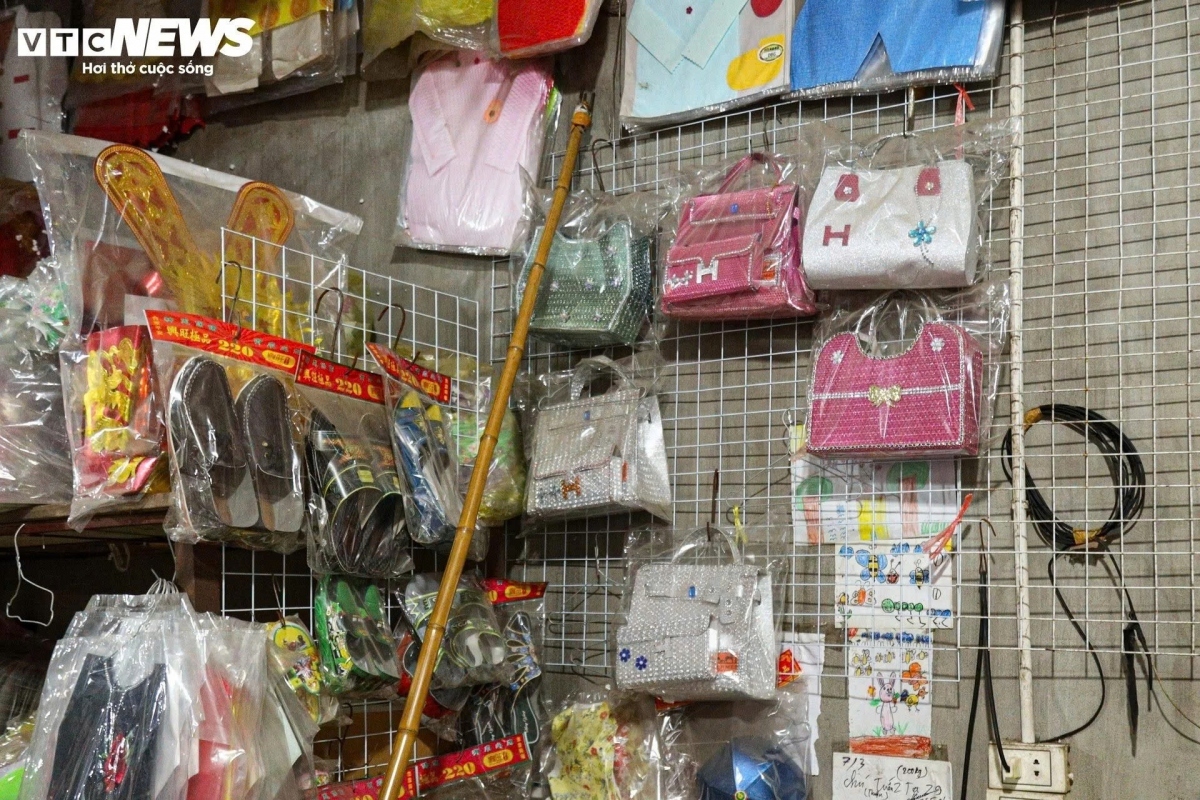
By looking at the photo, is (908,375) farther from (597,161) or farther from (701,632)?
(597,161)

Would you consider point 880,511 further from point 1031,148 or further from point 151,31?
point 151,31

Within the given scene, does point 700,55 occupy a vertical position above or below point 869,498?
above

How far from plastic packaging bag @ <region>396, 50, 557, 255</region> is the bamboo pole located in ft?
0.41

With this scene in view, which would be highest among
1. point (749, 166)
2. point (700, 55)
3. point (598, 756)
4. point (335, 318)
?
point (700, 55)

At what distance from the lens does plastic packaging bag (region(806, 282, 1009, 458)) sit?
185 cm

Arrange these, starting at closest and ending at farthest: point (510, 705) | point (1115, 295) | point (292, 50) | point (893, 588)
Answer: point (1115, 295)
point (893, 588)
point (510, 705)
point (292, 50)

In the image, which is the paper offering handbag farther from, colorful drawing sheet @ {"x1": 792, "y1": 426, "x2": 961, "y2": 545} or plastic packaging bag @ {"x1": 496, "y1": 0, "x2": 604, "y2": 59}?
plastic packaging bag @ {"x1": 496, "y1": 0, "x2": 604, "y2": 59}

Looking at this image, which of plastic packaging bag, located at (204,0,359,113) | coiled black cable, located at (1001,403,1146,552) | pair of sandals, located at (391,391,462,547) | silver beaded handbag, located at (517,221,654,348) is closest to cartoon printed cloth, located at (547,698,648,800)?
pair of sandals, located at (391,391,462,547)

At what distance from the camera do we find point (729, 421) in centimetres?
225

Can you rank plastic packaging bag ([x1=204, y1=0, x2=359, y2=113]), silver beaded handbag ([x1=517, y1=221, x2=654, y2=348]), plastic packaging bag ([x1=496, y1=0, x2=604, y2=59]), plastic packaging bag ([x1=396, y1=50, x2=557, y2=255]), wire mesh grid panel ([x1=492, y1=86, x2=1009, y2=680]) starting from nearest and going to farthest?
wire mesh grid panel ([x1=492, y1=86, x2=1009, y2=680]) → silver beaded handbag ([x1=517, y1=221, x2=654, y2=348]) → plastic packaging bag ([x1=496, y1=0, x2=604, y2=59]) → plastic packaging bag ([x1=396, y1=50, x2=557, y2=255]) → plastic packaging bag ([x1=204, y1=0, x2=359, y2=113])

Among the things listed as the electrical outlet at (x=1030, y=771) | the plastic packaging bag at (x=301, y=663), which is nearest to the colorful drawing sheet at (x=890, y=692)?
the electrical outlet at (x=1030, y=771)

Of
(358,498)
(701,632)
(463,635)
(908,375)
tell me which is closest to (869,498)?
(908,375)

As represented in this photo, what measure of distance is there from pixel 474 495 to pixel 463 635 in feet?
0.90

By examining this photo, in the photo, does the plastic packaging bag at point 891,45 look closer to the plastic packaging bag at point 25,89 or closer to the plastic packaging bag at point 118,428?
the plastic packaging bag at point 118,428
